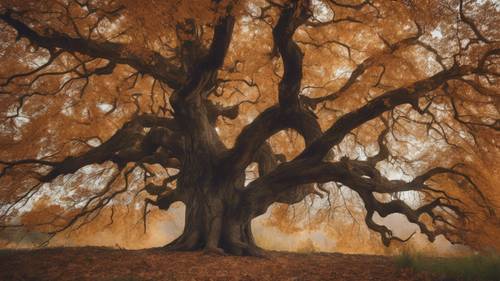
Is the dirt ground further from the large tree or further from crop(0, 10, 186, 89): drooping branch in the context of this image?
crop(0, 10, 186, 89): drooping branch

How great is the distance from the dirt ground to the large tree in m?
1.61

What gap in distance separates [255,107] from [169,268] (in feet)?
24.7

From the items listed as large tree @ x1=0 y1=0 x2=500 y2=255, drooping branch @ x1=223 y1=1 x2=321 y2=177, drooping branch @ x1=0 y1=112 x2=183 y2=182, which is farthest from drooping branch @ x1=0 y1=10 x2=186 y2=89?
drooping branch @ x1=223 y1=1 x2=321 y2=177

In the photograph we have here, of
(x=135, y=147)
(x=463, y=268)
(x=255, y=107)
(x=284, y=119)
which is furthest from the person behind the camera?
(x=255, y=107)

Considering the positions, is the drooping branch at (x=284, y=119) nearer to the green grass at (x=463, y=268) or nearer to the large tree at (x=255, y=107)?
the large tree at (x=255, y=107)

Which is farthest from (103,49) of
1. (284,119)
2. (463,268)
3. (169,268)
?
(463,268)

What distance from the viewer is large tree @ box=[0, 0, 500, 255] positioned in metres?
7.54

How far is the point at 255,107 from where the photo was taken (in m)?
13.2

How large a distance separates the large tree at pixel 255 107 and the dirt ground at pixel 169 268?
1606mm

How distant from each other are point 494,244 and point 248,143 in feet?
18.6

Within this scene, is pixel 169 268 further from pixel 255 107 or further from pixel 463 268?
pixel 255 107

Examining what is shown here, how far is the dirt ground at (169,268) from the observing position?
233 inches

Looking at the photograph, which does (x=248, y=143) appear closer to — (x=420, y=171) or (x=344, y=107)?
(x=344, y=107)

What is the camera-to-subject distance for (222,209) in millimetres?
9867
